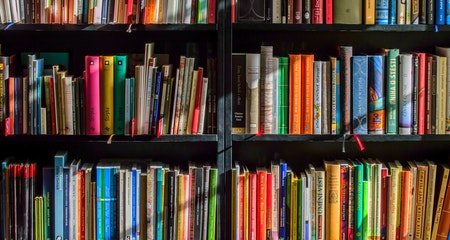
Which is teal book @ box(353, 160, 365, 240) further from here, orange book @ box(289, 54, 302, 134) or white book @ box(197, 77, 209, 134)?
white book @ box(197, 77, 209, 134)

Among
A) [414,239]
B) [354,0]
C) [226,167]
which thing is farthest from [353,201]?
[354,0]

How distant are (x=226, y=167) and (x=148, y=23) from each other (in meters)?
0.57

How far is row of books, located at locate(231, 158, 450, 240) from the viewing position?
8.71ft

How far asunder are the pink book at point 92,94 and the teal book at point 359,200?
0.92 meters

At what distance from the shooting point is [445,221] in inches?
107

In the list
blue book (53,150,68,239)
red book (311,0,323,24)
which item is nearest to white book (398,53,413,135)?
red book (311,0,323,24)

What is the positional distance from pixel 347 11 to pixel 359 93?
29 centimetres

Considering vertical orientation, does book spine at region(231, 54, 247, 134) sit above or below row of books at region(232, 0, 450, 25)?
below

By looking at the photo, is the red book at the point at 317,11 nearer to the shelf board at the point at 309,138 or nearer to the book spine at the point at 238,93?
the book spine at the point at 238,93

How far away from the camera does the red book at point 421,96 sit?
2.61m

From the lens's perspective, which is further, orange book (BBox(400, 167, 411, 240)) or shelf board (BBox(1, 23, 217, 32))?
orange book (BBox(400, 167, 411, 240))

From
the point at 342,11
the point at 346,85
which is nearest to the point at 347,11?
the point at 342,11

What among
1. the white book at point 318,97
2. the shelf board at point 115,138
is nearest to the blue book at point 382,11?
the white book at point 318,97

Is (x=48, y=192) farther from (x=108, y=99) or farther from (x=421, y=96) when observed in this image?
(x=421, y=96)
